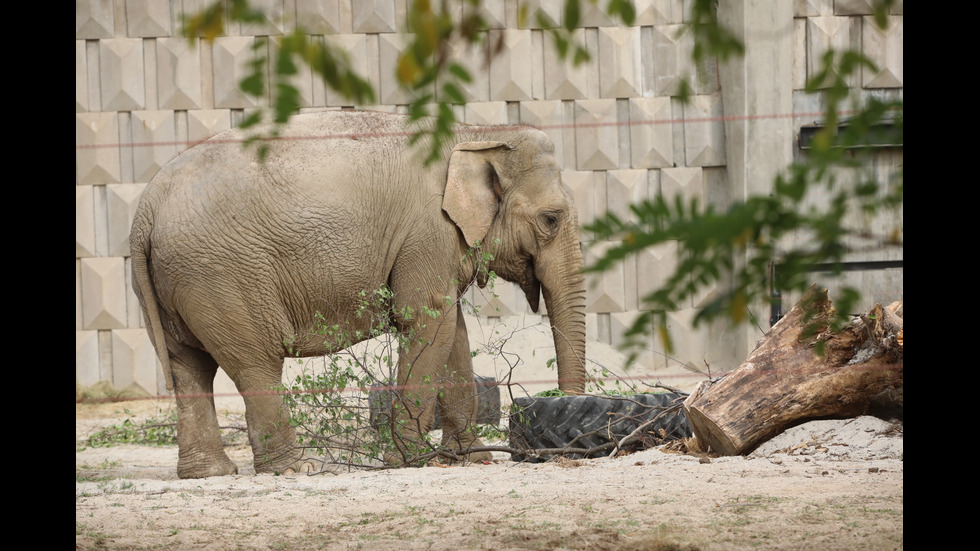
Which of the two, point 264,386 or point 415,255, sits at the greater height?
point 415,255

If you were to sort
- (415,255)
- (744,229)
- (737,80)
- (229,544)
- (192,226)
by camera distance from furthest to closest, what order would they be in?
1. (737,80)
2. (415,255)
3. (192,226)
4. (229,544)
5. (744,229)

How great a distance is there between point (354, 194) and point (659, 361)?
5.42m

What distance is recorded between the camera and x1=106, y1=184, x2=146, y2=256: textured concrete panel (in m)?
10.8

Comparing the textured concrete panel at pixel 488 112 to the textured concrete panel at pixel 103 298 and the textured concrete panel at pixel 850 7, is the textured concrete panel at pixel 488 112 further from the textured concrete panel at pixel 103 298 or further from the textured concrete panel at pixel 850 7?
the textured concrete panel at pixel 103 298

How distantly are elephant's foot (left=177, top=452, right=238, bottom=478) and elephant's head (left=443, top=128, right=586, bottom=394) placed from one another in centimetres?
224

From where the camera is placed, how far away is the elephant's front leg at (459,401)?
262 inches

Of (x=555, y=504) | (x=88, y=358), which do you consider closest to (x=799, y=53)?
(x=555, y=504)

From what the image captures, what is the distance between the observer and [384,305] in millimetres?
6840

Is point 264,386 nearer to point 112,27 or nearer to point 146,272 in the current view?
point 146,272

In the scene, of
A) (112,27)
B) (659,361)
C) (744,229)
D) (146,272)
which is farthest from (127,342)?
(744,229)

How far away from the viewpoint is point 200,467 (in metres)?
6.43

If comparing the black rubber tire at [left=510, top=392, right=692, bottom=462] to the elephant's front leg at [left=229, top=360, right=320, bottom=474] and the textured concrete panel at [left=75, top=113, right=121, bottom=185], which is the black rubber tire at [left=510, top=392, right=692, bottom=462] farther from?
the textured concrete panel at [left=75, top=113, right=121, bottom=185]

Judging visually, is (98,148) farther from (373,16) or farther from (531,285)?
(531,285)

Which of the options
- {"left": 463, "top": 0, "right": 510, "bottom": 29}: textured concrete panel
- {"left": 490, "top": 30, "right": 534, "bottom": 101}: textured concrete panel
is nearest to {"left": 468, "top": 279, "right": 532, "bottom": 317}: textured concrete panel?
{"left": 490, "top": 30, "right": 534, "bottom": 101}: textured concrete panel
